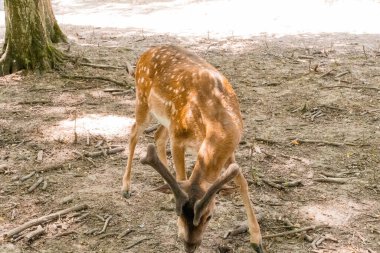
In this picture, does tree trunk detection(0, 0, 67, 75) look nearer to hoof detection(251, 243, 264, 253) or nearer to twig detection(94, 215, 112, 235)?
twig detection(94, 215, 112, 235)

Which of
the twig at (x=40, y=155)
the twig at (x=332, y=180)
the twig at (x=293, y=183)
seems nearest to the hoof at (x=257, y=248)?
the twig at (x=293, y=183)

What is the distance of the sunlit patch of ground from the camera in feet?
23.2

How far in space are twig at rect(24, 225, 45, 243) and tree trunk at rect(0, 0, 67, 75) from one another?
4.83m

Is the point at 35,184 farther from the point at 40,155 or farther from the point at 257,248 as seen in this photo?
the point at 257,248

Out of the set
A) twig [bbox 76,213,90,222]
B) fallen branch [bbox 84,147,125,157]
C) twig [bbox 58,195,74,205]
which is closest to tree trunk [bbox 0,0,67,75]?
fallen branch [bbox 84,147,125,157]

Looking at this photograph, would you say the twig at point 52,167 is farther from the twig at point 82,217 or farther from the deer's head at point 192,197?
the deer's head at point 192,197

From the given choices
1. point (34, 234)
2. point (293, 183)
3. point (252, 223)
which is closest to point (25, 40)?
point (34, 234)

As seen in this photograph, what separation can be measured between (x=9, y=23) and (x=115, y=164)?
398 centimetres

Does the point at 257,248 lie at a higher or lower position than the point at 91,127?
lower

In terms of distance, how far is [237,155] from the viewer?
21.2ft

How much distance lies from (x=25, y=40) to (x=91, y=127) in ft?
8.82

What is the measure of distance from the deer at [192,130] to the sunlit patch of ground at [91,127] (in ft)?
4.28

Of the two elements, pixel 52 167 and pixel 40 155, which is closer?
pixel 52 167

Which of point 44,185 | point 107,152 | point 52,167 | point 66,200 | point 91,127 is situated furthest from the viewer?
point 91,127
